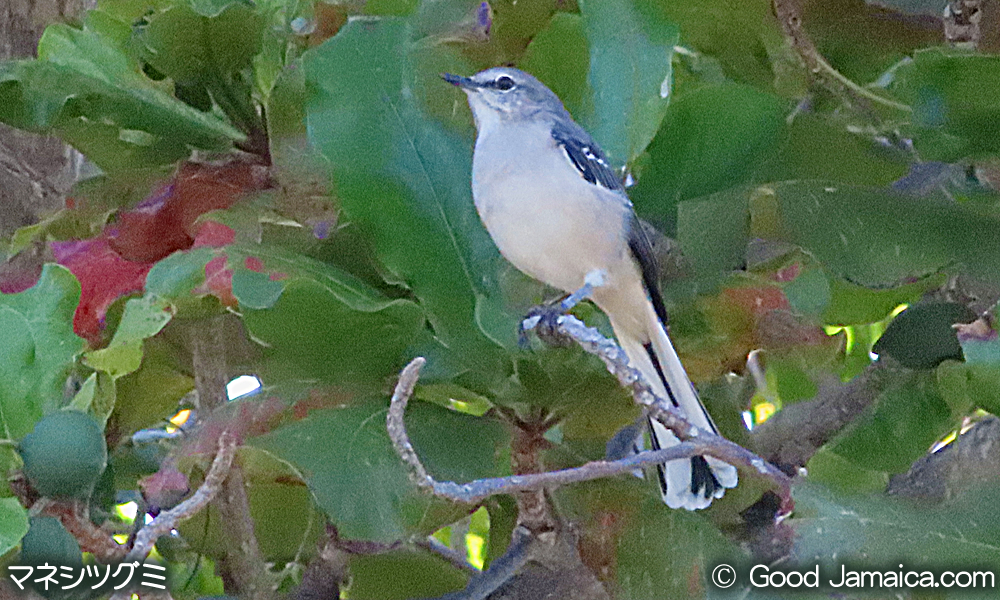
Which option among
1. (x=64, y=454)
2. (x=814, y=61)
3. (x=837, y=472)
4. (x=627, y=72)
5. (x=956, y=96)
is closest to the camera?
(x=64, y=454)

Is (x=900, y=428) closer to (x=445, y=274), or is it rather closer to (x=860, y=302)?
(x=860, y=302)

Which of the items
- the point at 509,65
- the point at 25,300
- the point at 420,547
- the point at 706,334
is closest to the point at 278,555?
the point at 420,547

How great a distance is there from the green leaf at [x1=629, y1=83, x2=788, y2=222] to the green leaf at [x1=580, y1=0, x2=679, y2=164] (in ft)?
0.18

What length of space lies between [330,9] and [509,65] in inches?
12.5

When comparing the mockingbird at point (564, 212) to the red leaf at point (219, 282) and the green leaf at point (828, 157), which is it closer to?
the green leaf at point (828, 157)

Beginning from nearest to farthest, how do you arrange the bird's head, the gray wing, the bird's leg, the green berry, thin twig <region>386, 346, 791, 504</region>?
thin twig <region>386, 346, 791, 504</region> → the green berry → the bird's leg → the gray wing → the bird's head

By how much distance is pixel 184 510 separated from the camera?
5.21 feet

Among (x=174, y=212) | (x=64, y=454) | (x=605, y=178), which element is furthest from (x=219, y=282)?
(x=605, y=178)

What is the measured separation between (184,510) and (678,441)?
79 cm

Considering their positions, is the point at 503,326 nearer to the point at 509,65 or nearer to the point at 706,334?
the point at 706,334

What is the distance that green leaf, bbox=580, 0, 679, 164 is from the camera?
1.85 meters

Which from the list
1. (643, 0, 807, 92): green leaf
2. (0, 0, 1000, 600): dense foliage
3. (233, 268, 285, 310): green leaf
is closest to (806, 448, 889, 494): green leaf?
(0, 0, 1000, 600): dense foliage

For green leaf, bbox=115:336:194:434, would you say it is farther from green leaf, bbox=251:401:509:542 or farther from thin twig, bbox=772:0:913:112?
thin twig, bbox=772:0:913:112

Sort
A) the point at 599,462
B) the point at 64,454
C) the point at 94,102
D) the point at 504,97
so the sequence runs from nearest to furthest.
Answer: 1. the point at 599,462
2. the point at 64,454
3. the point at 94,102
4. the point at 504,97
